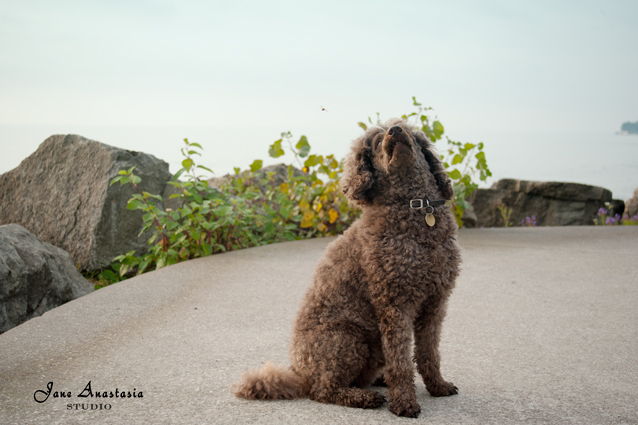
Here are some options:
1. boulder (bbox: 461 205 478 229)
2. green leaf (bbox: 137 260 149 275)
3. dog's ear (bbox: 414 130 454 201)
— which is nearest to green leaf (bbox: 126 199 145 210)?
green leaf (bbox: 137 260 149 275)

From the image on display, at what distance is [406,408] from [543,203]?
7.87m

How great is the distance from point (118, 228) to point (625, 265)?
Answer: 227 inches

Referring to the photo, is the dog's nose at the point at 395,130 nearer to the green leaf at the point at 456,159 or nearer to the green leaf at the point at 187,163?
the green leaf at the point at 187,163

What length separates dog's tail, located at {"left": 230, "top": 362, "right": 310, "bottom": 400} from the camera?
8.77 ft

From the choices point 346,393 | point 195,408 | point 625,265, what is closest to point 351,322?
point 346,393

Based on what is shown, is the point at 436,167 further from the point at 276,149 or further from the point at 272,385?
the point at 276,149

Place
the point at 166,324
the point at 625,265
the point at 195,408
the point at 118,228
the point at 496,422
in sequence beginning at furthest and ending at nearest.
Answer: the point at 118,228
the point at 625,265
the point at 166,324
the point at 195,408
the point at 496,422

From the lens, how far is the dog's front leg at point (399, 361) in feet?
8.03

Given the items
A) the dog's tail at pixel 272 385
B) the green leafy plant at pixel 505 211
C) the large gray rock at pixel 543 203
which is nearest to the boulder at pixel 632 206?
the large gray rock at pixel 543 203

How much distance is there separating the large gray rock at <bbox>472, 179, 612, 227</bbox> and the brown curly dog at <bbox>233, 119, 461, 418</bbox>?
6.99 metres

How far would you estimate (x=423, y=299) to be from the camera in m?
2.52

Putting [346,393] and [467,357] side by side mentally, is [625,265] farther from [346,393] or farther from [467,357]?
[346,393]

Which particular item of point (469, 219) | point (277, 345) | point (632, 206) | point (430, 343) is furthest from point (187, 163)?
point (632, 206)

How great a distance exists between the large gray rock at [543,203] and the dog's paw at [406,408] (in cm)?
725
